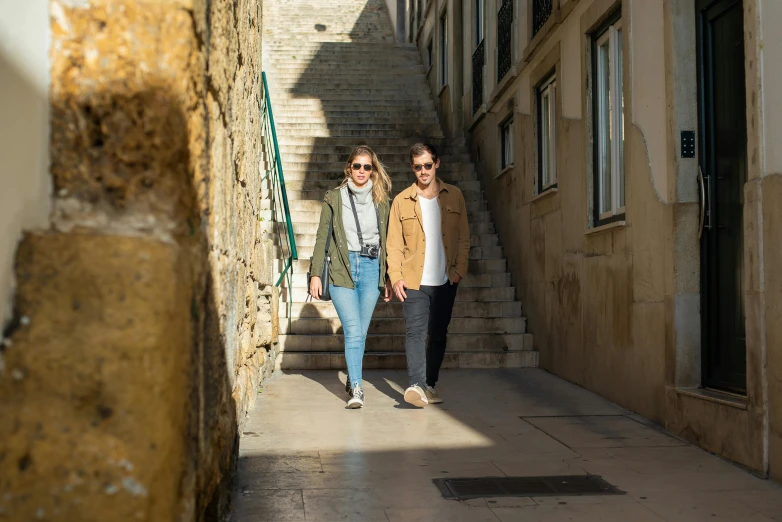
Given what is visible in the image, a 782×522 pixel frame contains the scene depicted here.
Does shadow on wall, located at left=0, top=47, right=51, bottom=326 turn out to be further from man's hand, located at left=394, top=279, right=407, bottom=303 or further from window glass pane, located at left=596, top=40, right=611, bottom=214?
window glass pane, located at left=596, top=40, right=611, bottom=214

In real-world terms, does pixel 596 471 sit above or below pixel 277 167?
below

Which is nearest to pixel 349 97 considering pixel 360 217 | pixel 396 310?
pixel 396 310

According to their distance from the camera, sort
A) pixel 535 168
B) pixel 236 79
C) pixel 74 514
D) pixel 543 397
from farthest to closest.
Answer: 1. pixel 535 168
2. pixel 543 397
3. pixel 236 79
4. pixel 74 514

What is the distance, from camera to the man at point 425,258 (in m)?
6.45

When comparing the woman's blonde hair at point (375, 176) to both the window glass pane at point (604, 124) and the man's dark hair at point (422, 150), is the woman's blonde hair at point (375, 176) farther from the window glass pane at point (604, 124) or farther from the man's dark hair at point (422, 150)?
the window glass pane at point (604, 124)

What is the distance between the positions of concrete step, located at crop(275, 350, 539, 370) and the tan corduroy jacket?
7.40 feet

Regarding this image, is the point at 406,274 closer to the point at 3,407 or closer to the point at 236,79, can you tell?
the point at 236,79

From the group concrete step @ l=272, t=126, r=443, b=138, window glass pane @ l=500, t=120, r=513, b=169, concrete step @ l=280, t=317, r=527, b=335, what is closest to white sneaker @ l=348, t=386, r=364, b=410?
concrete step @ l=280, t=317, r=527, b=335

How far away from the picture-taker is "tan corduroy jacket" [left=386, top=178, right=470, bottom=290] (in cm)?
648

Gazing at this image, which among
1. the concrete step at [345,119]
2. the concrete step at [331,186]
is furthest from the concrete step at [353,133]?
the concrete step at [331,186]

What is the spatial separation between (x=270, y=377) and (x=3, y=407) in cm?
613

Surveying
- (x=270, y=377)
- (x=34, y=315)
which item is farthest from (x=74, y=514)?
(x=270, y=377)

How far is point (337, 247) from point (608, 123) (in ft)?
8.00

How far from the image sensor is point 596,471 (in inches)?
178
